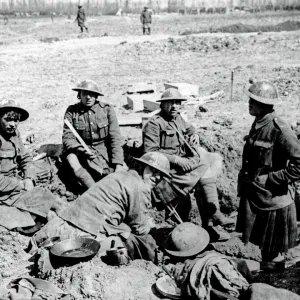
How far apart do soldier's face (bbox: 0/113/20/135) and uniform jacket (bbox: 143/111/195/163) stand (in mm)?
1931

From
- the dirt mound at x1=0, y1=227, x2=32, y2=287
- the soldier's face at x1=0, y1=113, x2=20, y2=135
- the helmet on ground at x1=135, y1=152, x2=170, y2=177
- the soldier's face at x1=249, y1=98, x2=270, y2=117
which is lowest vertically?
the dirt mound at x1=0, y1=227, x2=32, y2=287

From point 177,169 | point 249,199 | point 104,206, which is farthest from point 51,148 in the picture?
point 249,199

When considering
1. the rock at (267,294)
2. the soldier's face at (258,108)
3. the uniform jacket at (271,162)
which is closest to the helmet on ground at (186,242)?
the uniform jacket at (271,162)

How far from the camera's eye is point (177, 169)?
21.3 ft

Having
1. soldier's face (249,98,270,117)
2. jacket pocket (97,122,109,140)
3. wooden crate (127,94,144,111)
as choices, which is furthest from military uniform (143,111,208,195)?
wooden crate (127,94,144,111)

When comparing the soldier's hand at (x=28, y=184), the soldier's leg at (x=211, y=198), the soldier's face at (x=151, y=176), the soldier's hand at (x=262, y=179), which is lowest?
the soldier's leg at (x=211, y=198)

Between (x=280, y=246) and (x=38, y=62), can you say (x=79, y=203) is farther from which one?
(x=38, y=62)

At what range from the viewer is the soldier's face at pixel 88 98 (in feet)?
22.8

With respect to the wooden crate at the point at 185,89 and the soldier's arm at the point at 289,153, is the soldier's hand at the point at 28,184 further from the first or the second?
the wooden crate at the point at 185,89

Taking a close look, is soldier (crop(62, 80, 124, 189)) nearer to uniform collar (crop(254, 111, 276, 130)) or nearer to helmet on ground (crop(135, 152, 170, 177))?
helmet on ground (crop(135, 152, 170, 177))

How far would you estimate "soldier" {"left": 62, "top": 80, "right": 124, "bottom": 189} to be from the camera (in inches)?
273

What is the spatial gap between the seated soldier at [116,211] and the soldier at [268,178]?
0.99 meters

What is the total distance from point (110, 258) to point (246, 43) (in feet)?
56.3

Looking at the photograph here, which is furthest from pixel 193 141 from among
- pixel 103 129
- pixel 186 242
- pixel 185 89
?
pixel 185 89
